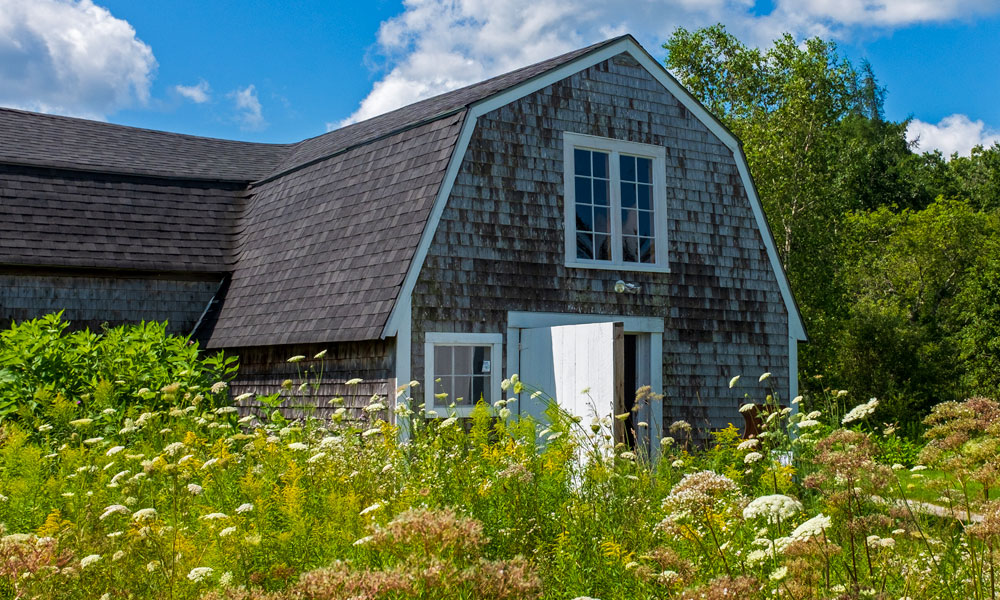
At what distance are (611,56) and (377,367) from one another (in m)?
5.46

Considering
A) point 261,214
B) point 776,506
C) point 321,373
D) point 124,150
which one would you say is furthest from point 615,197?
point 776,506

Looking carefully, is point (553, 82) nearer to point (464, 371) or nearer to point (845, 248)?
point (464, 371)

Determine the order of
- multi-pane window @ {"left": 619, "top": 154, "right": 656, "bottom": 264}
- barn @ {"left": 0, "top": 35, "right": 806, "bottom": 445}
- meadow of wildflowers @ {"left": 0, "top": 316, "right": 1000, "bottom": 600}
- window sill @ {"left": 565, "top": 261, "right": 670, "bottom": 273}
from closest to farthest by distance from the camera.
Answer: meadow of wildflowers @ {"left": 0, "top": 316, "right": 1000, "bottom": 600}, barn @ {"left": 0, "top": 35, "right": 806, "bottom": 445}, window sill @ {"left": 565, "top": 261, "right": 670, "bottom": 273}, multi-pane window @ {"left": 619, "top": 154, "right": 656, "bottom": 264}

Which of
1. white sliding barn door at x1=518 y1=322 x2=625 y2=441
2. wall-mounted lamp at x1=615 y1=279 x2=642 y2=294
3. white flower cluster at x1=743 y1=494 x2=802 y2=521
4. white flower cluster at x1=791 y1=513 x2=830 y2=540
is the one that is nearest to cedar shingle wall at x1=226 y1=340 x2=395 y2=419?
white sliding barn door at x1=518 y1=322 x2=625 y2=441

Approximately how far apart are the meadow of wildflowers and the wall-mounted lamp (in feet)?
19.0

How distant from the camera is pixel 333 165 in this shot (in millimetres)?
13797

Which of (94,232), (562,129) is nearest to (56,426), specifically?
(94,232)

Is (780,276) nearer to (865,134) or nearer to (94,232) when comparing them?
(94,232)

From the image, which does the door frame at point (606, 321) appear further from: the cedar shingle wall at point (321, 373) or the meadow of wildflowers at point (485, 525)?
the meadow of wildflowers at point (485, 525)

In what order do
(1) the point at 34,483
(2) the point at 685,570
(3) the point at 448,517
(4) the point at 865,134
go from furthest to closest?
(4) the point at 865,134 → (1) the point at 34,483 → (2) the point at 685,570 → (3) the point at 448,517

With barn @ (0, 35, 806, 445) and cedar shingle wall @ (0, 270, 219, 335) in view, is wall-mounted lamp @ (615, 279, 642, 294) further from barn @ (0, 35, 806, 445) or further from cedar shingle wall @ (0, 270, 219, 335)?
cedar shingle wall @ (0, 270, 219, 335)

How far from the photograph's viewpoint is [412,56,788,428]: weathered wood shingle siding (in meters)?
11.4

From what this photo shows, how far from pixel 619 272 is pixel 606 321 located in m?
0.72

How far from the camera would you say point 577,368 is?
10820mm
